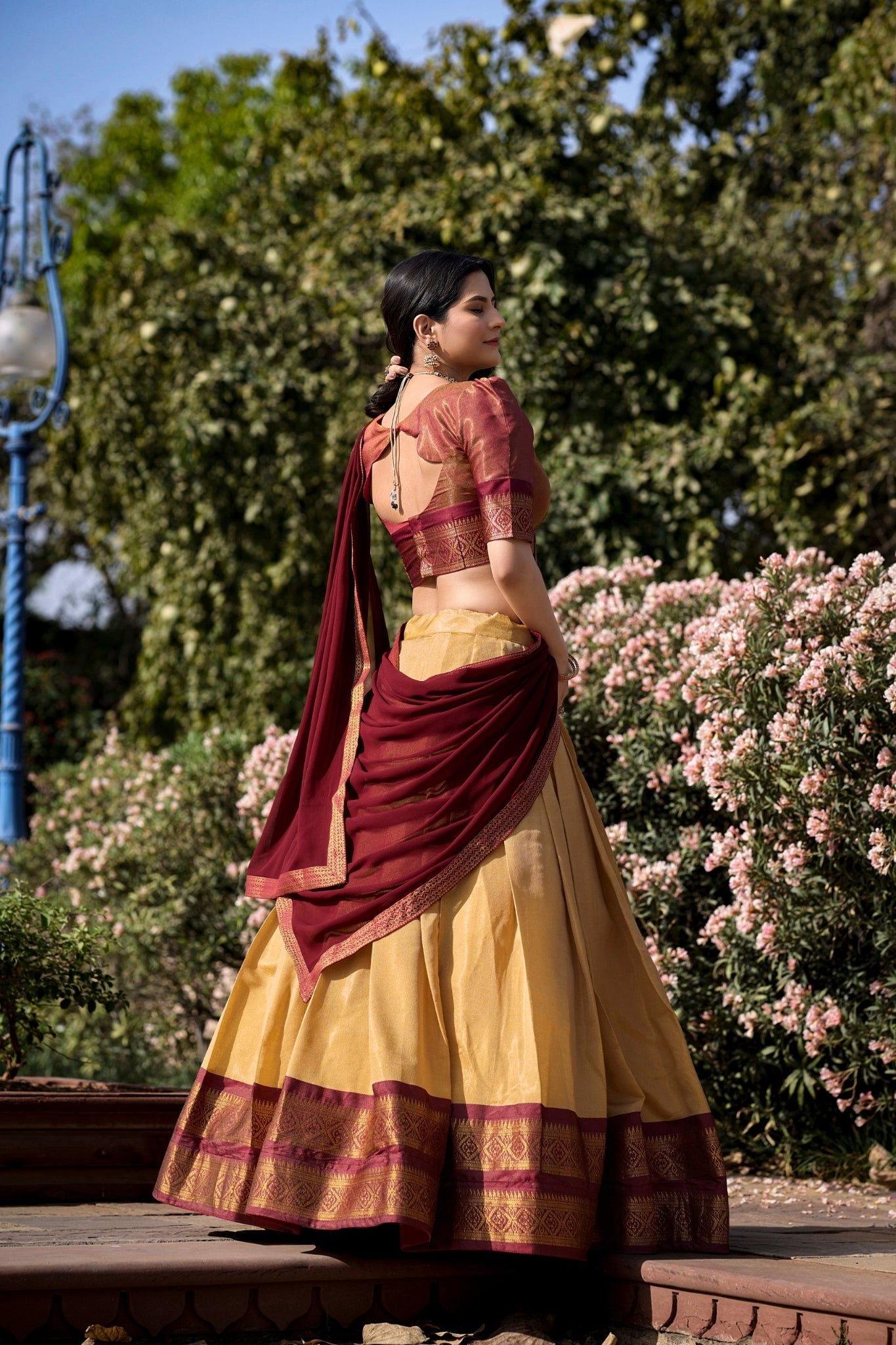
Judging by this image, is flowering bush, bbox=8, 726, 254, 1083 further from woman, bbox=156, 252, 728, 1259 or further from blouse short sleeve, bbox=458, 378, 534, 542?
blouse short sleeve, bbox=458, 378, 534, 542

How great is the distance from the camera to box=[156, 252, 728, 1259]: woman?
2512 mm

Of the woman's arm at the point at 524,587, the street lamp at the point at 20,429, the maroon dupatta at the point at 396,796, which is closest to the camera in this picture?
the maroon dupatta at the point at 396,796

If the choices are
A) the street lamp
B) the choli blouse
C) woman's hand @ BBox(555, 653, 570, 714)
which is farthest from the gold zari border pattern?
the street lamp

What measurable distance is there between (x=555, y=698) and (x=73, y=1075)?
399 cm

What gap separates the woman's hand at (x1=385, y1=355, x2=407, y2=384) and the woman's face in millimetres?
92

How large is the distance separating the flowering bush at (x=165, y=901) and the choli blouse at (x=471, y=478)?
3.24 metres

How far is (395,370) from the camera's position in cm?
318

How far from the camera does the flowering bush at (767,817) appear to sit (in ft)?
12.9

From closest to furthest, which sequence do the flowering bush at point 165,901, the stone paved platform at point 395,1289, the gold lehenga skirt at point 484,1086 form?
the stone paved platform at point 395,1289
the gold lehenga skirt at point 484,1086
the flowering bush at point 165,901

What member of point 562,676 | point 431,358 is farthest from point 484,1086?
point 431,358

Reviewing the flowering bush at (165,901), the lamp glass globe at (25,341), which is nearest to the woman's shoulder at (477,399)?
the flowering bush at (165,901)

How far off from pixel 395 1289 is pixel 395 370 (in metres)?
1.90

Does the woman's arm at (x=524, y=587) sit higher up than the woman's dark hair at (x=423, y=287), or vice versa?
the woman's dark hair at (x=423, y=287)

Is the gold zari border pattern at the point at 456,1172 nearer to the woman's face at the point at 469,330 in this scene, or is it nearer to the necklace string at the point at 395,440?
the necklace string at the point at 395,440
